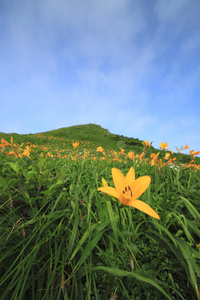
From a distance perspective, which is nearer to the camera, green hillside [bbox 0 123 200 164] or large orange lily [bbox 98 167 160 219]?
large orange lily [bbox 98 167 160 219]

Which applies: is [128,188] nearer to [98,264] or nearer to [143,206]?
[143,206]

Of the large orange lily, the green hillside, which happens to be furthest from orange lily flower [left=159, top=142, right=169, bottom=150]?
the green hillside

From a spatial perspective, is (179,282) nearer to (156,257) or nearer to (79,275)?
(156,257)

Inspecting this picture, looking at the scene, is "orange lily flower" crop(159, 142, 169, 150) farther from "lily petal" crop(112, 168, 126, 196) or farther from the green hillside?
the green hillside

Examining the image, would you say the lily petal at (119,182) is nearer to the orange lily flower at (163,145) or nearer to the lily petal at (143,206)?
the lily petal at (143,206)

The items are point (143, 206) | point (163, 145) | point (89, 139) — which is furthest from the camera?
point (89, 139)

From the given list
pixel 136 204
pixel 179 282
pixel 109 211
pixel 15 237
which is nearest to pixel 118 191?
pixel 136 204

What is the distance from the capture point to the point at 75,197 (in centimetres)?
122

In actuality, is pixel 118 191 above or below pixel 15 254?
above

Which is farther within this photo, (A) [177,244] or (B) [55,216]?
(B) [55,216]

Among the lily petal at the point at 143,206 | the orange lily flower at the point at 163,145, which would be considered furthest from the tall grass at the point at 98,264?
the orange lily flower at the point at 163,145

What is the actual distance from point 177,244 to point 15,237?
1054mm

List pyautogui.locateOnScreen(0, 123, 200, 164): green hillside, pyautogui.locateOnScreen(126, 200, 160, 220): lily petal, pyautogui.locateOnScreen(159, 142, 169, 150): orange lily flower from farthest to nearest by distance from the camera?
pyautogui.locateOnScreen(0, 123, 200, 164): green hillside, pyautogui.locateOnScreen(159, 142, 169, 150): orange lily flower, pyautogui.locateOnScreen(126, 200, 160, 220): lily petal

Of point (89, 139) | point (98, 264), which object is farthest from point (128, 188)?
point (89, 139)
